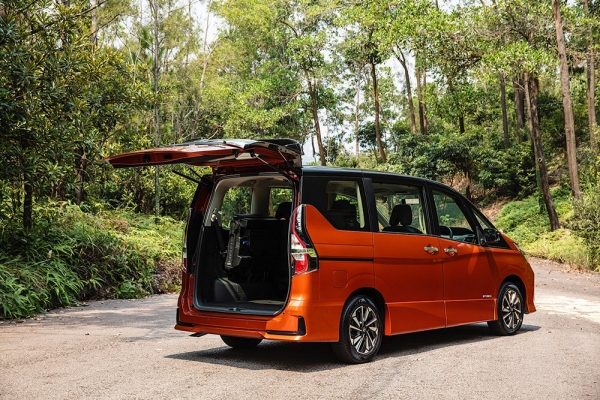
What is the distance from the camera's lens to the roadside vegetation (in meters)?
12.6

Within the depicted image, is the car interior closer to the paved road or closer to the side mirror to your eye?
the paved road

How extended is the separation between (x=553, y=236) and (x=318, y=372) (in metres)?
21.4

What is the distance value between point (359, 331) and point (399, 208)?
167 centimetres

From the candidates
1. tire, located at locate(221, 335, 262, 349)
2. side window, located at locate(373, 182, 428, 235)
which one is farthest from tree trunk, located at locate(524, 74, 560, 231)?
tire, located at locate(221, 335, 262, 349)

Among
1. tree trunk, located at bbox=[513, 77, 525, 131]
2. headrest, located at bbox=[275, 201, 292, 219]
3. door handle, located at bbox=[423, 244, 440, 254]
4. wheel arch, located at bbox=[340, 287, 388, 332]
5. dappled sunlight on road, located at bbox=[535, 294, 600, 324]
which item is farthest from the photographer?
tree trunk, located at bbox=[513, 77, 525, 131]

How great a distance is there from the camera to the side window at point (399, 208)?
794 centimetres

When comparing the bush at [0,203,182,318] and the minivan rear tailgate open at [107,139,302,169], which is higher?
the minivan rear tailgate open at [107,139,302,169]

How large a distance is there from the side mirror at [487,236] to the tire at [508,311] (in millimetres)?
667

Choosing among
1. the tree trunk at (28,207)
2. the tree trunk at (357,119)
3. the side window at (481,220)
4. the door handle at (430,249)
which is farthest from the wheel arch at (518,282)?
the tree trunk at (357,119)

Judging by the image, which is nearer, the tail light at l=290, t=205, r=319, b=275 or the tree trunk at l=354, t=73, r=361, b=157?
the tail light at l=290, t=205, r=319, b=275

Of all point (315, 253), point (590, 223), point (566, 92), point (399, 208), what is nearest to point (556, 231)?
point (566, 92)

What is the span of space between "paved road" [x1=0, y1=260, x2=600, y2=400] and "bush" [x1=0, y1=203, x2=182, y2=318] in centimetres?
105

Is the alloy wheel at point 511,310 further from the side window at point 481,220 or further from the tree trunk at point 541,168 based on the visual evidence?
the tree trunk at point 541,168

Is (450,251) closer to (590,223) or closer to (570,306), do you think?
(570,306)
